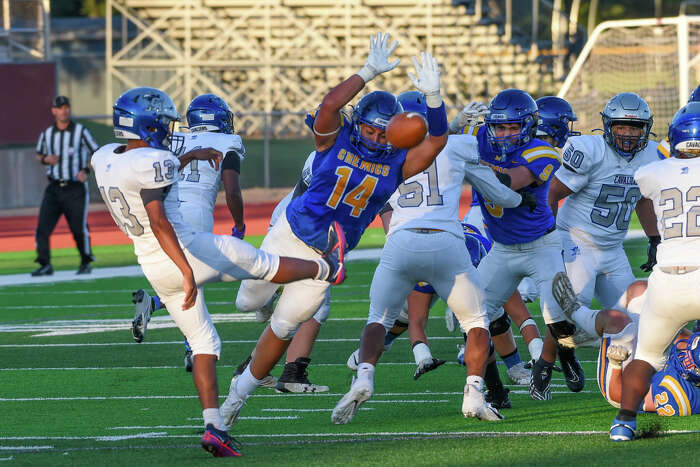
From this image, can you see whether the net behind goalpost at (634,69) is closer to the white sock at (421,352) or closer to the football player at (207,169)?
the football player at (207,169)

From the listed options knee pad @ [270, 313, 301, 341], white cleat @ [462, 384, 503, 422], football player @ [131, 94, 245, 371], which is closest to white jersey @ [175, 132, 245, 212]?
football player @ [131, 94, 245, 371]

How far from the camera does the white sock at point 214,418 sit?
5.50m

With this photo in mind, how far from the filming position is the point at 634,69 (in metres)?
20.6

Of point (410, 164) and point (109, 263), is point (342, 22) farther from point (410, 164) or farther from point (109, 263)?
point (410, 164)

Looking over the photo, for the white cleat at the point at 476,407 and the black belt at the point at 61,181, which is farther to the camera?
the black belt at the point at 61,181

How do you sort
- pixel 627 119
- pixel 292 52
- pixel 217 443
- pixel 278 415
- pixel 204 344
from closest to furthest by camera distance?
pixel 217 443
pixel 204 344
pixel 278 415
pixel 627 119
pixel 292 52

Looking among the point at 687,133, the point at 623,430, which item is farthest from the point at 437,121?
the point at 623,430

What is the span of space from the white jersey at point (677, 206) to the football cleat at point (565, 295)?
1.18m

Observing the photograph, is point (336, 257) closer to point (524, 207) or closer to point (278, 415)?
point (278, 415)

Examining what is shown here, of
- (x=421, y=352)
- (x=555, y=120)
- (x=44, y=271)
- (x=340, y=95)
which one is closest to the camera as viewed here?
(x=340, y=95)

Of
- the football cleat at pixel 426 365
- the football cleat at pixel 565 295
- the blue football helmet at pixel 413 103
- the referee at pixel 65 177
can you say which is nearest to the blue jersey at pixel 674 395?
the football cleat at pixel 565 295

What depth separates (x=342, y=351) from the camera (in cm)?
880

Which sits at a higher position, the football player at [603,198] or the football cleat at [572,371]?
the football player at [603,198]

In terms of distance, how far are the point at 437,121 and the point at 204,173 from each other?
2722mm
